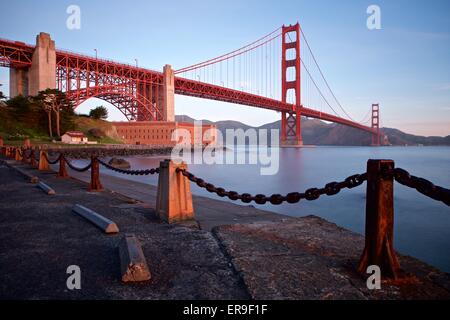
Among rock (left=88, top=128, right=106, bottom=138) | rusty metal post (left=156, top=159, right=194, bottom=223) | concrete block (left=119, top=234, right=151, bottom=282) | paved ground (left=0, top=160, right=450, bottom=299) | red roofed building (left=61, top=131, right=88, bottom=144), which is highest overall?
rock (left=88, top=128, right=106, bottom=138)

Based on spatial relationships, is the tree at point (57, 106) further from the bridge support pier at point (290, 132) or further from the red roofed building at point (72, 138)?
the bridge support pier at point (290, 132)

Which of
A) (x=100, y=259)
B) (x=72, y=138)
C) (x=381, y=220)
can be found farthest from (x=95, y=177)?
(x=72, y=138)

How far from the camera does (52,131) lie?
48.6 m

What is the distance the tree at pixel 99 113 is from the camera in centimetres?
6200

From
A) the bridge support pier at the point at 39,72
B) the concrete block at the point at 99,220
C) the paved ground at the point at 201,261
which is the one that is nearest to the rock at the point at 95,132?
the bridge support pier at the point at 39,72

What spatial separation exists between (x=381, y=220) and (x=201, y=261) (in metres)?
1.65

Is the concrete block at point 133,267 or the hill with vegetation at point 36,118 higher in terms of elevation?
the hill with vegetation at point 36,118

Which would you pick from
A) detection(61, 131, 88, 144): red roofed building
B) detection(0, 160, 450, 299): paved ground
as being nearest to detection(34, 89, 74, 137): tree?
detection(61, 131, 88, 144): red roofed building

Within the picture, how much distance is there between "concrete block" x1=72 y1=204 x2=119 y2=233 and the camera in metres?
4.01

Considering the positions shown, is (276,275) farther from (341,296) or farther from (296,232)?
(296,232)

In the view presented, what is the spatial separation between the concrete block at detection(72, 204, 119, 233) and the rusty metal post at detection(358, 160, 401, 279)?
2904 mm

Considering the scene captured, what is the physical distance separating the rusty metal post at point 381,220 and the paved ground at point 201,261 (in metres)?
0.17

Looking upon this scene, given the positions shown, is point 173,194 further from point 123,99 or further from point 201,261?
point 123,99

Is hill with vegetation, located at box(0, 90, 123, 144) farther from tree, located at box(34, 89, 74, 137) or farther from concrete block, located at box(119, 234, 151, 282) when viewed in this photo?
concrete block, located at box(119, 234, 151, 282)
